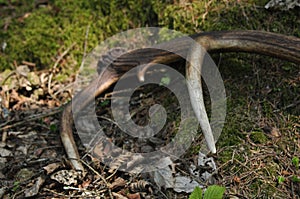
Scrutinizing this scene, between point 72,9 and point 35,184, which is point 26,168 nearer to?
point 35,184

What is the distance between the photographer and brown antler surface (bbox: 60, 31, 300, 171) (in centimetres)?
300

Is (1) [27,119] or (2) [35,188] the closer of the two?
(2) [35,188]

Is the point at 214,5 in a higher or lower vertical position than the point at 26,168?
higher

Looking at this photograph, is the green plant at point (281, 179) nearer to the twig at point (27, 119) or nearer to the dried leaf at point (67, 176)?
the dried leaf at point (67, 176)

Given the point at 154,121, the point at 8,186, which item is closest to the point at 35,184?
the point at 8,186

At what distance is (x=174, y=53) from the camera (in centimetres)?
→ 338

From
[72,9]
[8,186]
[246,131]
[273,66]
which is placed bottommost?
[8,186]

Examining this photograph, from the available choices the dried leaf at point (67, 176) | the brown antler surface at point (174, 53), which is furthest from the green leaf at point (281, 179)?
the dried leaf at point (67, 176)

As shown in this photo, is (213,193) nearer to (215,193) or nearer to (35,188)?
(215,193)

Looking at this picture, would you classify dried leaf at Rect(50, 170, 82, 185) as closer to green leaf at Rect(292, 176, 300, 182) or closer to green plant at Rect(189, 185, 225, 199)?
green plant at Rect(189, 185, 225, 199)

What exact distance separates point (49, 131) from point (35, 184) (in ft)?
2.27

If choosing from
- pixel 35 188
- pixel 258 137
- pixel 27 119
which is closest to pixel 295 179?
Result: pixel 258 137

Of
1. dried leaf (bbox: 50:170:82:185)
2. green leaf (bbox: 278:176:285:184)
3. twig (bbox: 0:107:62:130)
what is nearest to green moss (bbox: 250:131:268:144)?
green leaf (bbox: 278:176:285:184)

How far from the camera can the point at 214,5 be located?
141 inches
